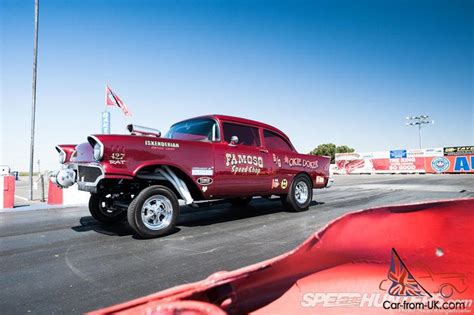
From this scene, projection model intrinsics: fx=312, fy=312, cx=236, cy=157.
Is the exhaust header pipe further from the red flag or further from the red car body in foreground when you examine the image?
the red flag

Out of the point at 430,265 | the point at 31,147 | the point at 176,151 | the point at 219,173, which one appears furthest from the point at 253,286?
the point at 31,147

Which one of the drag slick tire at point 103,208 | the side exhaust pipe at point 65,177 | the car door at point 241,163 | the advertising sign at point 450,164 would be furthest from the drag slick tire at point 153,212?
the advertising sign at point 450,164

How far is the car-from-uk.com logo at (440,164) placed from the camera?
3481cm

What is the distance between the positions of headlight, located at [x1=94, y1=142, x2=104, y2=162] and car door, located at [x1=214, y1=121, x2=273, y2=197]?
6.10ft

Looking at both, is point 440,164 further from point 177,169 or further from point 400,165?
point 177,169

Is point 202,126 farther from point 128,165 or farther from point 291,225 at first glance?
point 291,225

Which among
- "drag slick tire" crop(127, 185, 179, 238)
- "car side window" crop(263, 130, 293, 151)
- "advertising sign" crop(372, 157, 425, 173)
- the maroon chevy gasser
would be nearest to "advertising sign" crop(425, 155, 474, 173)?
"advertising sign" crop(372, 157, 425, 173)

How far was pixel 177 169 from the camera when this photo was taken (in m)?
4.82

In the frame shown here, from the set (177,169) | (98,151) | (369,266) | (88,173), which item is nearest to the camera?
(369,266)

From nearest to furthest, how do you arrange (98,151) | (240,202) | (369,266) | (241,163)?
(369,266), (98,151), (241,163), (240,202)

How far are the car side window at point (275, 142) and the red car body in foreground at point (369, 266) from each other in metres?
4.90

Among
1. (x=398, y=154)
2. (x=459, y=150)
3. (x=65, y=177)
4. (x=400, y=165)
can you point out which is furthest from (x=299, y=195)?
(x=459, y=150)

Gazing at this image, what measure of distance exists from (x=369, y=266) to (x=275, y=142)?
5253 mm

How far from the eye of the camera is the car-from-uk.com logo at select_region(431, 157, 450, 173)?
114 ft
